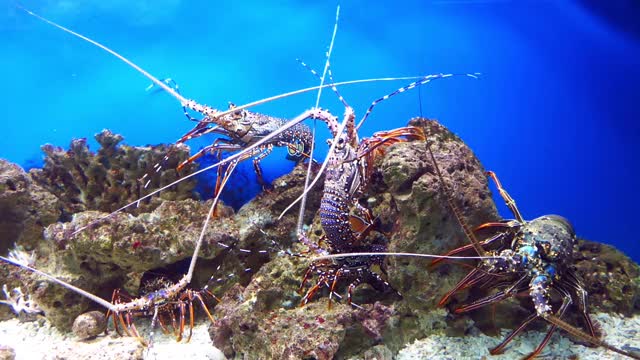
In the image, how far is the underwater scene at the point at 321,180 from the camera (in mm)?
2891

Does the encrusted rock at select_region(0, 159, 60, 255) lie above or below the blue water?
below

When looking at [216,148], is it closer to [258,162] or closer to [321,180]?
[258,162]

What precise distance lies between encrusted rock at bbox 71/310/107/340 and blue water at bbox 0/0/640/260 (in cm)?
250

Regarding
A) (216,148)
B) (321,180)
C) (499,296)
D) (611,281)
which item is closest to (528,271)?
(499,296)

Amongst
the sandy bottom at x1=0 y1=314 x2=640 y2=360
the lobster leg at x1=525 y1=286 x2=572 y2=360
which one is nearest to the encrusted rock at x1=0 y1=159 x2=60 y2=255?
the sandy bottom at x1=0 y1=314 x2=640 y2=360

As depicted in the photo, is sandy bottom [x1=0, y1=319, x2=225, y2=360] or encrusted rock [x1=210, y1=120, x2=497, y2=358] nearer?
encrusted rock [x1=210, y1=120, x2=497, y2=358]

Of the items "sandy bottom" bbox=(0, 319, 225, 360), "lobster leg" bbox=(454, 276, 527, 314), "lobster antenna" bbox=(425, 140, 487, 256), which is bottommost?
"sandy bottom" bbox=(0, 319, 225, 360)

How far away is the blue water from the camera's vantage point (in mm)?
4684

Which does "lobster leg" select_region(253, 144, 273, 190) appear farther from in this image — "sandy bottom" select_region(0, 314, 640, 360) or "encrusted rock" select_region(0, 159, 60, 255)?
"encrusted rock" select_region(0, 159, 60, 255)

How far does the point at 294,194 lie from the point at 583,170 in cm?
346

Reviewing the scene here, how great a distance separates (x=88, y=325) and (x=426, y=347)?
2.75 metres

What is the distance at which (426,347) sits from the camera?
299 centimetres

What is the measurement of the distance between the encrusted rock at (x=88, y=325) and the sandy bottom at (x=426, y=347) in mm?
79

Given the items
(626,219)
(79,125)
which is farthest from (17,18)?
(626,219)
